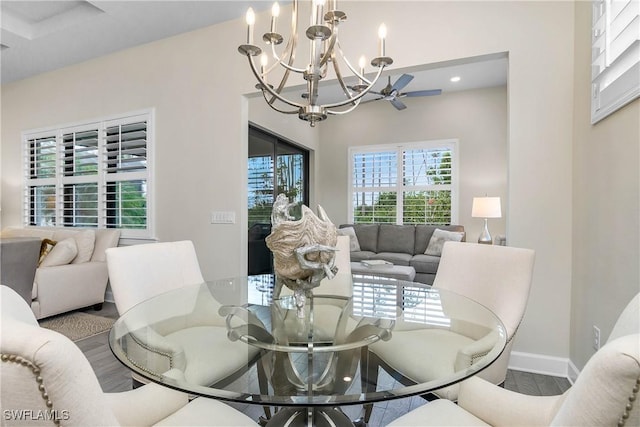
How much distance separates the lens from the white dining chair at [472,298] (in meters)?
1.11

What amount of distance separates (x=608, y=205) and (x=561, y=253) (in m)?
0.55

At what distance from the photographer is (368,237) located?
5227mm

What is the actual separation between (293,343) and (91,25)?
3.85 m

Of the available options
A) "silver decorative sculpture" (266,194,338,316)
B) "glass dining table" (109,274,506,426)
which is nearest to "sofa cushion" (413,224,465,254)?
"glass dining table" (109,274,506,426)

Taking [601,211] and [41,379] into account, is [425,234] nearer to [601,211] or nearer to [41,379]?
[601,211]

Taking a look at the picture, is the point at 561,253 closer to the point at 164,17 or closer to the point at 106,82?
the point at 164,17

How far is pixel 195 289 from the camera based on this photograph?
1.91 meters

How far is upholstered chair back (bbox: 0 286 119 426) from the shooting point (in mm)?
421

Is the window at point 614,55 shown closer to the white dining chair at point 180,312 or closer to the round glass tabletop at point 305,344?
the round glass tabletop at point 305,344

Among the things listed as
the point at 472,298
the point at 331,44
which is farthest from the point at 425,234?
the point at 331,44

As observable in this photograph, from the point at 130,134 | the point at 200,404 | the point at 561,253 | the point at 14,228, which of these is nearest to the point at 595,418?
the point at 200,404

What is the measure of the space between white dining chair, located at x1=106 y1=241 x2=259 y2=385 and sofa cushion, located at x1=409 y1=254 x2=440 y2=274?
10.4 feet

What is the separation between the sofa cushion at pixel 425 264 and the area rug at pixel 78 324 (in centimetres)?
365

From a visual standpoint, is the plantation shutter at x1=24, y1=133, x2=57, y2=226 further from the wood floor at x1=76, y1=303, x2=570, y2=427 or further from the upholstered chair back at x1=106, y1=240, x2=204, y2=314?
the upholstered chair back at x1=106, y1=240, x2=204, y2=314
